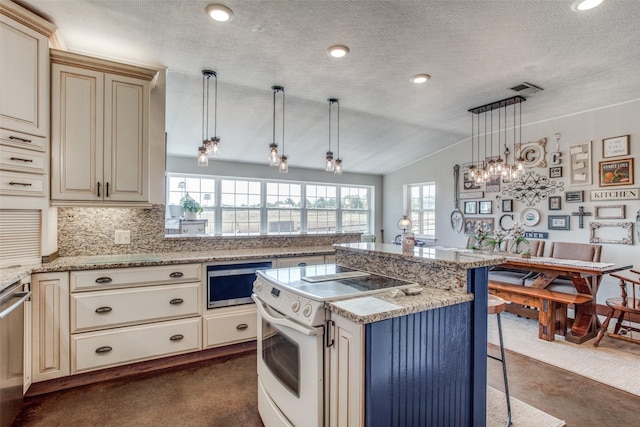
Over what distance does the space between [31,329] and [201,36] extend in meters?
2.41

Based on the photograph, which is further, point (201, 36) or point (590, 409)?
point (201, 36)

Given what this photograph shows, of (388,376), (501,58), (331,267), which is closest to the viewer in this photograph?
(388,376)

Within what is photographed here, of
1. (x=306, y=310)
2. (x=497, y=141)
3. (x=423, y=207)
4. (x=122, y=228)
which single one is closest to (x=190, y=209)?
(x=122, y=228)

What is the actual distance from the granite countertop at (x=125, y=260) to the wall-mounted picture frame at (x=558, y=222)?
3.68 m

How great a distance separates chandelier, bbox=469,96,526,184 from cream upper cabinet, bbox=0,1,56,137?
447 centimetres

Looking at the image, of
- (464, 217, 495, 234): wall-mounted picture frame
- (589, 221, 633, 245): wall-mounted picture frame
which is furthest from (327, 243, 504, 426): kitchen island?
(464, 217, 495, 234): wall-mounted picture frame

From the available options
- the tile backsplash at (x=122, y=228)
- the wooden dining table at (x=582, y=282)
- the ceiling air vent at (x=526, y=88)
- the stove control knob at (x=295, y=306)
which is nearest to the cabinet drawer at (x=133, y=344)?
the tile backsplash at (x=122, y=228)

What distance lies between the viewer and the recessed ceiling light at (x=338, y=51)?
8.98 feet

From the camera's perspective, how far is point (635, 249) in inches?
160

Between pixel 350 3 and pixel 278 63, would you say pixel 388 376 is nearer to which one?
pixel 350 3

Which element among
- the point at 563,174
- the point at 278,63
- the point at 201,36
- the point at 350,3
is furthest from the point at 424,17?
the point at 563,174

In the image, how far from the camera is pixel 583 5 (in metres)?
2.18

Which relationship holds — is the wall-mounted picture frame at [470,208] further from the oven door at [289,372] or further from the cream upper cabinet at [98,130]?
the cream upper cabinet at [98,130]

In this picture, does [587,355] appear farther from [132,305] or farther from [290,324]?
[132,305]
